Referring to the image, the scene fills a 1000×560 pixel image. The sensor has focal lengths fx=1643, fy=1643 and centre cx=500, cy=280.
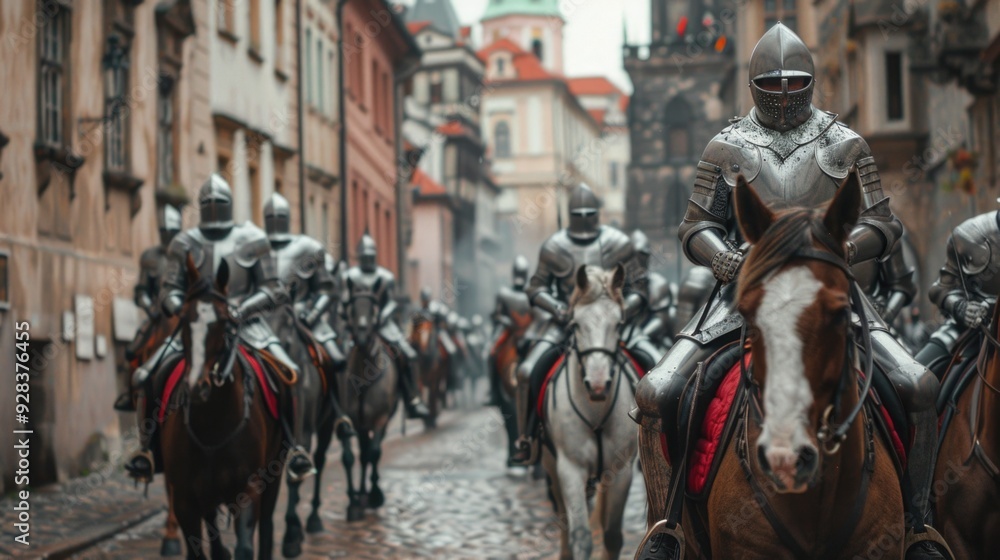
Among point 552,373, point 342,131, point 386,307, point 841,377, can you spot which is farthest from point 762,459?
point 342,131

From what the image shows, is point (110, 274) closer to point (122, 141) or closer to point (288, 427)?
point (122, 141)

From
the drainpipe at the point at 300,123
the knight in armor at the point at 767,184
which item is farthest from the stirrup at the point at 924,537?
the drainpipe at the point at 300,123

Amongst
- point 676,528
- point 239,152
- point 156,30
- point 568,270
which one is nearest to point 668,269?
point 239,152

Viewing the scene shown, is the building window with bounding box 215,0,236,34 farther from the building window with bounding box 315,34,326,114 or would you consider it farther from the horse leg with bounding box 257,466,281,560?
the horse leg with bounding box 257,466,281,560

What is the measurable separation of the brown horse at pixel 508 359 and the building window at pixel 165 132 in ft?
18.8

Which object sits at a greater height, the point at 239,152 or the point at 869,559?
the point at 239,152

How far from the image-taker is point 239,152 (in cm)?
2978

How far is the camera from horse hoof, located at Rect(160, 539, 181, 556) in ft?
42.1

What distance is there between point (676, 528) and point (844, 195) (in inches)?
70.9

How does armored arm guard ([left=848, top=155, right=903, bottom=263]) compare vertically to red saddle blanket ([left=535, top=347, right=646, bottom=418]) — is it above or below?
above

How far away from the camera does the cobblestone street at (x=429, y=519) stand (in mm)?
13172

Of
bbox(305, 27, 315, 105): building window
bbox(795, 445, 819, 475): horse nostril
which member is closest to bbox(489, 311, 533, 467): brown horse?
bbox(795, 445, 819, 475): horse nostril

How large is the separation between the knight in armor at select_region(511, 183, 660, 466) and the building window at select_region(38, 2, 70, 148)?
809cm

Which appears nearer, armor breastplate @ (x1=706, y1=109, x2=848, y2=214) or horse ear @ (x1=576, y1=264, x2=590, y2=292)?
armor breastplate @ (x1=706, y1=109, x2=848, y2=214)
